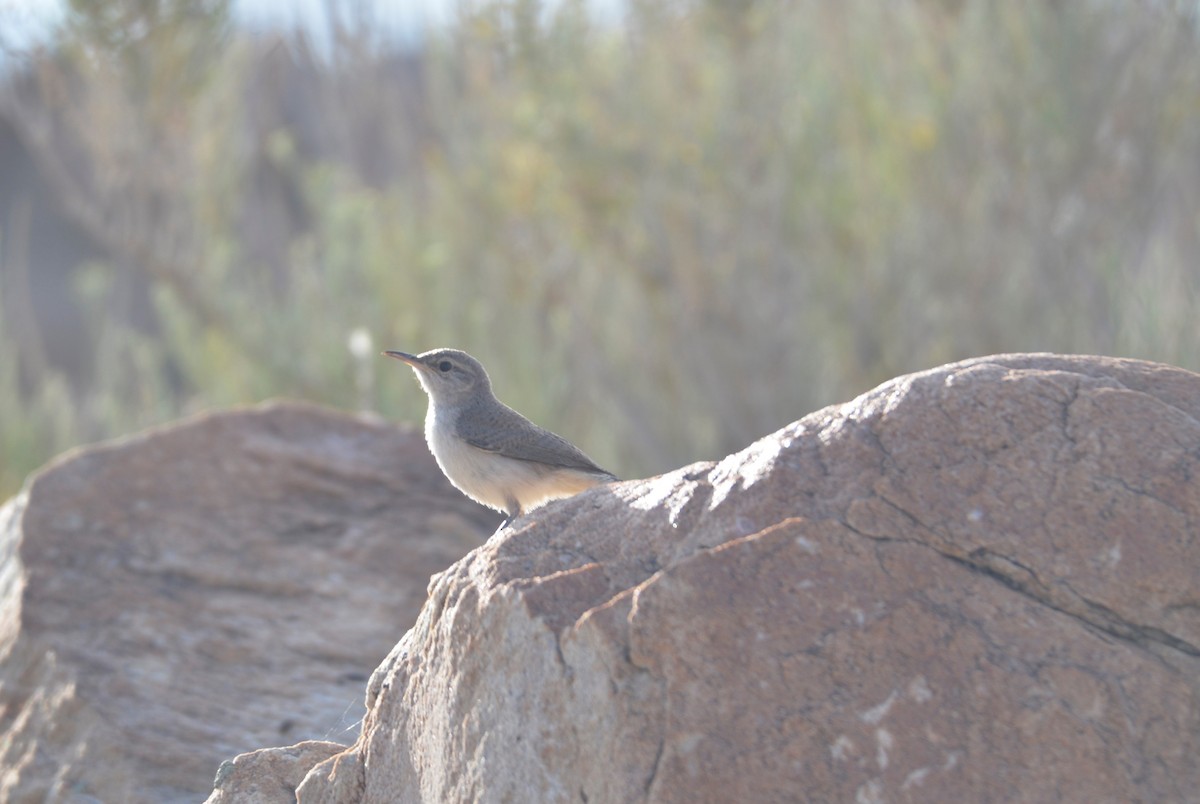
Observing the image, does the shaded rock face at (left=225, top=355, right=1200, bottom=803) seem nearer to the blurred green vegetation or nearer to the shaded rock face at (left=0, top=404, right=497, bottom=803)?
the shaded rock face at (left=0, top=404, right=497, bottom=803)

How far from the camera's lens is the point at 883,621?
8.85 ft

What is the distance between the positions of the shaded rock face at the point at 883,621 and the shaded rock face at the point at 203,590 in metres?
1.38

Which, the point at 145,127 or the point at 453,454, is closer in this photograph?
the point at 453,454

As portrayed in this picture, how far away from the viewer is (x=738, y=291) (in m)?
9.92

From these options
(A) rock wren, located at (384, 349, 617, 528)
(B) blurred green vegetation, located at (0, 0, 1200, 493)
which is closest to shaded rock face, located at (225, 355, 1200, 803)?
(A) rock wren, located at (384, 349, 617, 528)

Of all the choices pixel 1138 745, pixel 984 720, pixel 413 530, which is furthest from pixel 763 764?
pixel 413 530

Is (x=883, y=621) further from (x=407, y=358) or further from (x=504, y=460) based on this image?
(x=407, y=358)

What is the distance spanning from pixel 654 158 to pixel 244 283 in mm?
4414

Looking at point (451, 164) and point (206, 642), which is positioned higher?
point (451, 164)

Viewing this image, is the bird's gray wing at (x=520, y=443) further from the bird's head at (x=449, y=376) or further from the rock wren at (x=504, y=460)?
the bird's head at (x=449, y=376)

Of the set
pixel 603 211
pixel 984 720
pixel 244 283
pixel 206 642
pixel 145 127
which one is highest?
pixel 145 127

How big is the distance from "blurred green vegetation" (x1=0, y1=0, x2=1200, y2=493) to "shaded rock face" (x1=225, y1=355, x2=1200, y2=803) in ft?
19.3

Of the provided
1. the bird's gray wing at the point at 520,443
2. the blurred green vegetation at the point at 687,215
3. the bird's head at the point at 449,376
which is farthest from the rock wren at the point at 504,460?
the blurred green vegetation at the point at 687,215

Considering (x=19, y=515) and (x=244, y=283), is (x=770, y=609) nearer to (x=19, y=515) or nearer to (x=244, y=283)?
(x=19, y=515)
